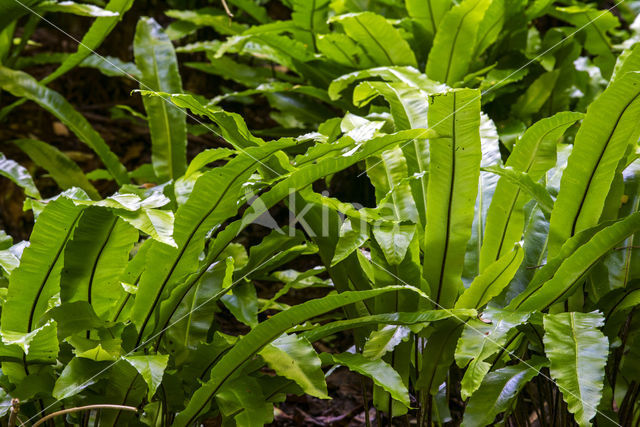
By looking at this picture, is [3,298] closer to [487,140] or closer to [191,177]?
[191,177]

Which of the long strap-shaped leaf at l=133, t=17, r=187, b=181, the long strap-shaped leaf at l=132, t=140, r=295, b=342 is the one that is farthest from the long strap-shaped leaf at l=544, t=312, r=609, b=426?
the long strap-shaped leaf at l=133, t=17, r=187, b=181

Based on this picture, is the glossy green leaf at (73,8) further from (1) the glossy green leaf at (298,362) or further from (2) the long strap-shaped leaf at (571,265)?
(2) the long strap-shaped leaf at (571,265)

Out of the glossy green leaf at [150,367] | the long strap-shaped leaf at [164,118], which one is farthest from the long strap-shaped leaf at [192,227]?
the long strap-shaped leaf at [164,118]

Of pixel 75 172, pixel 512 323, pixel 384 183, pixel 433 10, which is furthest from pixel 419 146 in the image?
pixel 75 172

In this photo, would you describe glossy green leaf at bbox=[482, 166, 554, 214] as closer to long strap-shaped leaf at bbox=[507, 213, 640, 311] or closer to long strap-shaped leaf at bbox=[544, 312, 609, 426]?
long strap-shaped leaf at bbox=[507, 213, 640, 311]

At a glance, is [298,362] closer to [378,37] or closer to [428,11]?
[378,37]
